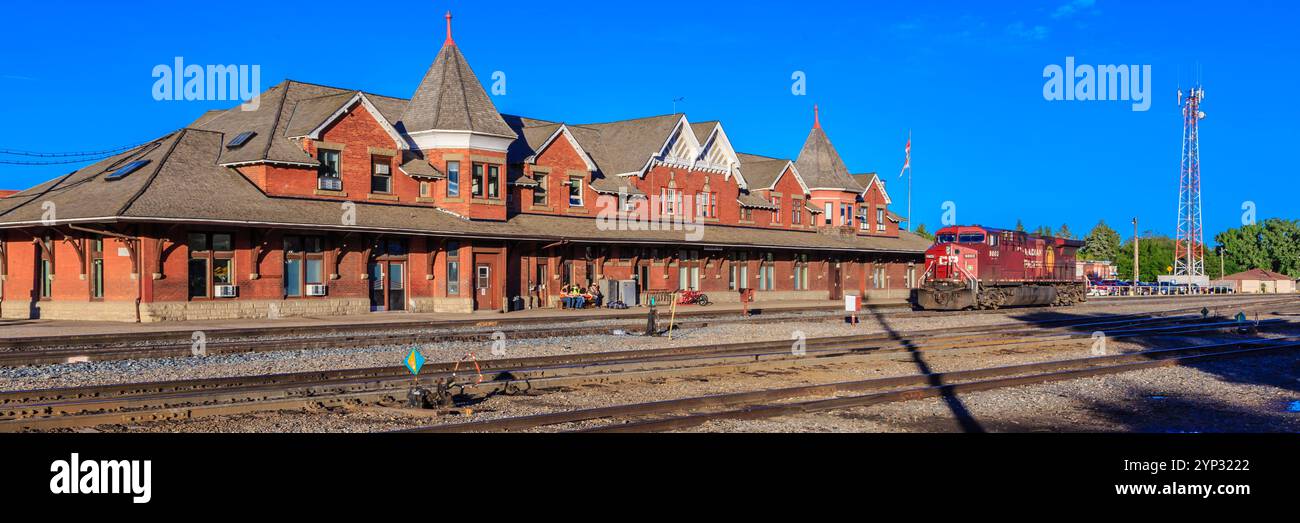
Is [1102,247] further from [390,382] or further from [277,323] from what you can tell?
[390,382]

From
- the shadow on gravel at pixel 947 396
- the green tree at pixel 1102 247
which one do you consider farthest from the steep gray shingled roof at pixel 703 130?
the green tree at pixel 1102 247

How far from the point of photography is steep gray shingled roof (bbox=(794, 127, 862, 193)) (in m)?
60.0

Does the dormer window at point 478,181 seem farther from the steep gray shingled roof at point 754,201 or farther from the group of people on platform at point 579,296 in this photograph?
the steep gray shingled roof at point 754,201

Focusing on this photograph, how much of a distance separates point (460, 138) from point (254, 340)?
51.5 feet

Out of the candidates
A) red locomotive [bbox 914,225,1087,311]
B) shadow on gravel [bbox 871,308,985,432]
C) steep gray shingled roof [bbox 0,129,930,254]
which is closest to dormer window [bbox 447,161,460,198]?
steep gray shingled roof [bbox 0,129,930,254]

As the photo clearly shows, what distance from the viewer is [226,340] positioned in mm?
24484

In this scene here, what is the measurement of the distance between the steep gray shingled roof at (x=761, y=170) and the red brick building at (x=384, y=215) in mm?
1936

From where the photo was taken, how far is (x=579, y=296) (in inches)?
1656

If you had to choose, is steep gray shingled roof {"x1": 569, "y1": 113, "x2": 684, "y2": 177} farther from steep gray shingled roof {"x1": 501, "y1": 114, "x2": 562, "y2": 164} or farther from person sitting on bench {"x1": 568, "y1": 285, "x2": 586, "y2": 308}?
person sitting on bench {"x1": 568, "y1": 285, "x2": 586, "y2": 308}

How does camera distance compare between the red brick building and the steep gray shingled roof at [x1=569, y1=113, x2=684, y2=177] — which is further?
the steep gray shingled roof at [x1=569, y1=113, x2=684, y2=177]

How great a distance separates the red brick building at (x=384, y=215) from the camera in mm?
31719

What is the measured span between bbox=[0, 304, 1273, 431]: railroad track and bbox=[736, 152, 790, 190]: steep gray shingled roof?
2953 centimetres
